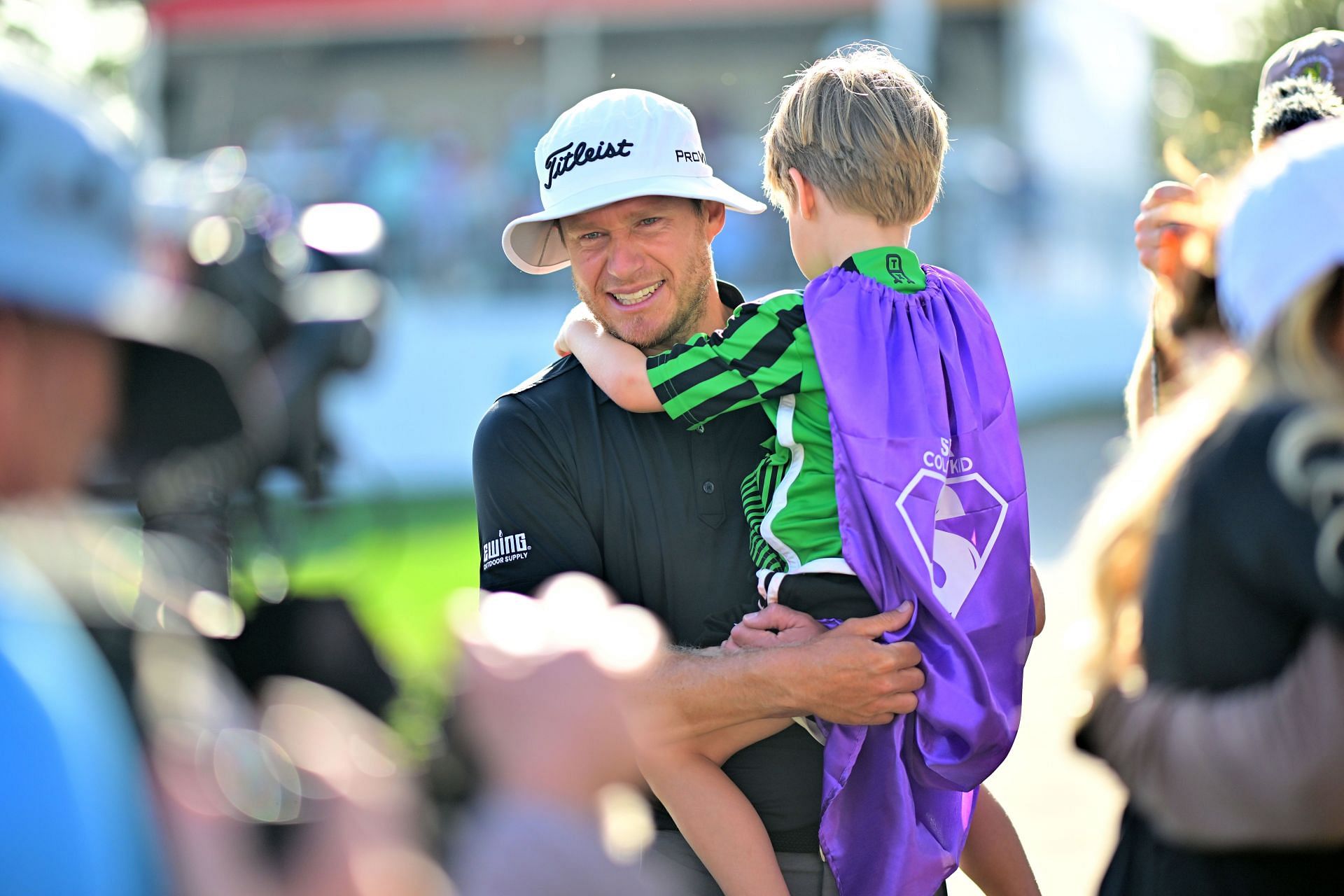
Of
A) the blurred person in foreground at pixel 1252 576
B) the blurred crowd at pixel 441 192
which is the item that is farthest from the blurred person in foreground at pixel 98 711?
the blurred crowd at pixel 441 192

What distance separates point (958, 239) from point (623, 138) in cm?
1496

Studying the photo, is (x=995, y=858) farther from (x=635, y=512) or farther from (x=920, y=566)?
(x=635, y=512)

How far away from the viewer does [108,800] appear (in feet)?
3.63

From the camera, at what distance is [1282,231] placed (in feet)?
5.39

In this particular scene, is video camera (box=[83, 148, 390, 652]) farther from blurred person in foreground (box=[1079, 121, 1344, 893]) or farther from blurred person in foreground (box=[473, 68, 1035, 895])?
blurred person in foreground (box=[1079, 121, 1344, 893])

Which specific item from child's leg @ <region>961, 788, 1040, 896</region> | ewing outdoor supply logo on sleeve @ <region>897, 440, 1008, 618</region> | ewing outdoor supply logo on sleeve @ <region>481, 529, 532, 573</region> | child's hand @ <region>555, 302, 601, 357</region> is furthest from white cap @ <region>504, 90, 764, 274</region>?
child's leg @ <region>961, 788, 1040, 896</region>

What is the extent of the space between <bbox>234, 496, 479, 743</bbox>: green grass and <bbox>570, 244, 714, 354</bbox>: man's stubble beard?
792 mm

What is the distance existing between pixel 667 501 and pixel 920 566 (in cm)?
55

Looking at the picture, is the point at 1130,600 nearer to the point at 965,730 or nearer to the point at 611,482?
the point at 965,730

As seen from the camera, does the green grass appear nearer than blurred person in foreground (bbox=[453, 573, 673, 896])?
No

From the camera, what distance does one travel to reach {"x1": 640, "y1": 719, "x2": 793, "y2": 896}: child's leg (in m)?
2.60

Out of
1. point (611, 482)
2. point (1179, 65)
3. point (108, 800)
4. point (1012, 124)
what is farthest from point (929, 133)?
point (1012, 124)

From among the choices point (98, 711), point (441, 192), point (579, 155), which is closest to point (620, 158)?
point (579, 155)

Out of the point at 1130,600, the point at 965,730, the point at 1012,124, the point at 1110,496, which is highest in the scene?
the point at 1012,124
